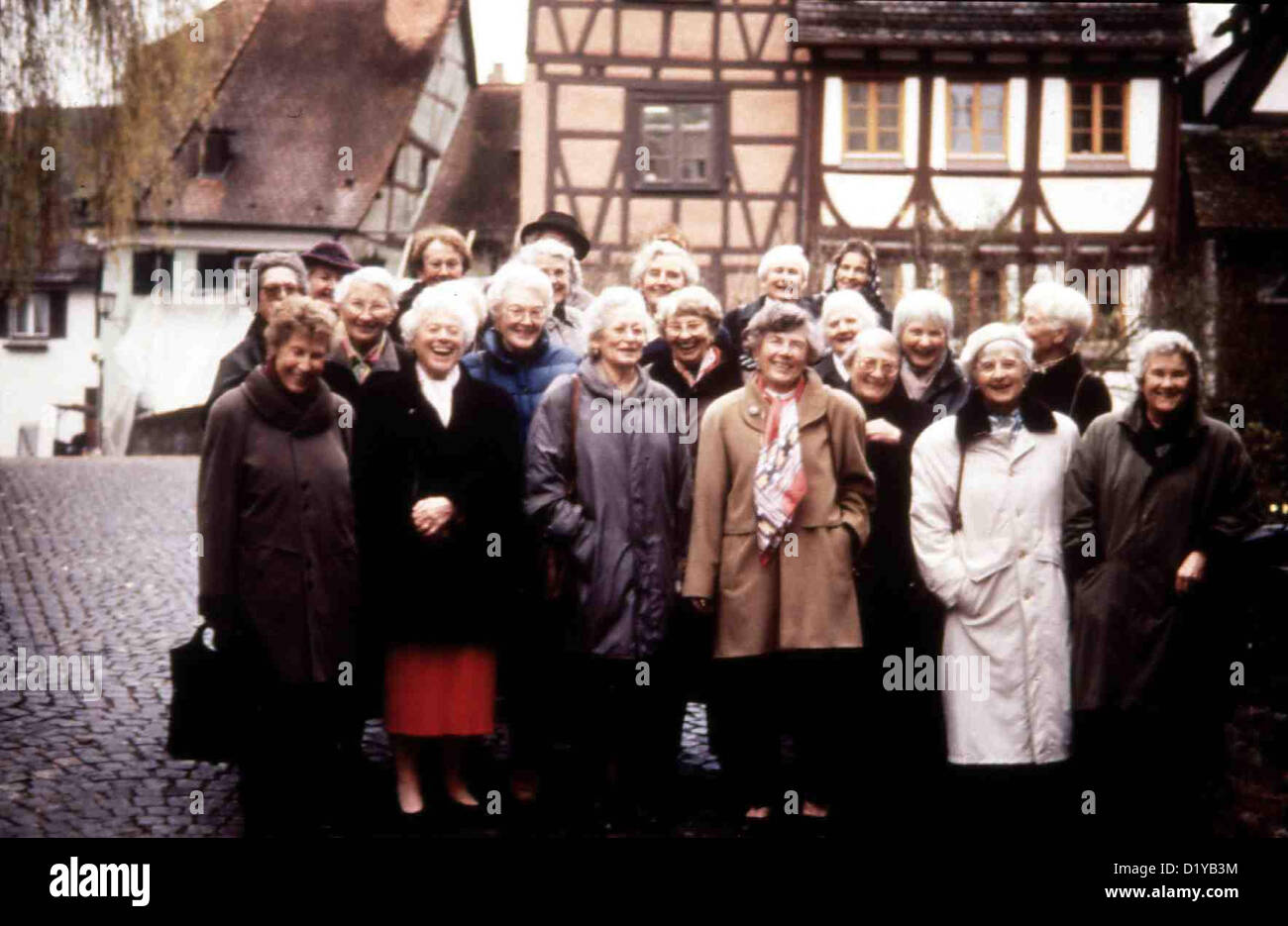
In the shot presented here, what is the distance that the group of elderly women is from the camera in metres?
5.23

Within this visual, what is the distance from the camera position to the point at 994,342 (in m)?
5.46

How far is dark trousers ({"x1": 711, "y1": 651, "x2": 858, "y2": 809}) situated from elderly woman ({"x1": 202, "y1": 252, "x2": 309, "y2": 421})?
6.72 ft

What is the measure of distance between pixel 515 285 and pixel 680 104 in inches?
604

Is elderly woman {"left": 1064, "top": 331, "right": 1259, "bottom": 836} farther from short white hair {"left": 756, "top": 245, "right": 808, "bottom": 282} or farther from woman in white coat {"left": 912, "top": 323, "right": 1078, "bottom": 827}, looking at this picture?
short white hair {"left": 756, "top": 245, "right": 808, "bottom": 282}

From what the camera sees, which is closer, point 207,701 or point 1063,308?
point 207,701

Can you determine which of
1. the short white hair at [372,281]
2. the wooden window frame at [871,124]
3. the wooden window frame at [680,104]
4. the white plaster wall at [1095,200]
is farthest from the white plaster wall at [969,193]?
the short white hair at [372,281]

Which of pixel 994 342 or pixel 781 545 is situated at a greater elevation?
pixel 994 342

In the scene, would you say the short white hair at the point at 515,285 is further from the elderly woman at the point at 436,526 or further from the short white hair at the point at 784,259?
the short white hair at the point at 784,259

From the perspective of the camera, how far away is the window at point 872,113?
20234 mm

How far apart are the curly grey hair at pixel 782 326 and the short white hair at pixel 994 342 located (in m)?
0.54

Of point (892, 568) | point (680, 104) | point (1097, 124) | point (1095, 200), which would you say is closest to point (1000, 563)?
point (892, 568)

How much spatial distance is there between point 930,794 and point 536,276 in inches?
96.9

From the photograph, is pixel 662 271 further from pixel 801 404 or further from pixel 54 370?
pixel 54 370
